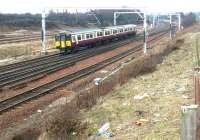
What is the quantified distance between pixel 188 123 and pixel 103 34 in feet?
162

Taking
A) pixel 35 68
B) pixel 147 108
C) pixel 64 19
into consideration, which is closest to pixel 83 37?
pixel 35 68

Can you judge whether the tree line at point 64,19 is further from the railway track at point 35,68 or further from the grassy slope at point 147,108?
the grassy slope at point 147,108

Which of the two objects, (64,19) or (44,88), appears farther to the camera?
(64,19)

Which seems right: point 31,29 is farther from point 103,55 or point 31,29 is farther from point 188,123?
point 188,123

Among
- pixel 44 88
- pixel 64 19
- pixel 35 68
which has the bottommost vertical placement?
pixel 44 88

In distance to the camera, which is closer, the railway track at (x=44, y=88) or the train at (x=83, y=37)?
the railway track at (x=44, y=88)

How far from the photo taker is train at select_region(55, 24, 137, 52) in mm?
47000

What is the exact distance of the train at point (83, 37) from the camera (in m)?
47.0

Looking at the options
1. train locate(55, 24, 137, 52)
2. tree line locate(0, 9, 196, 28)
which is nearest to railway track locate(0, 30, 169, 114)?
train locate(55, 24, 137, 52)

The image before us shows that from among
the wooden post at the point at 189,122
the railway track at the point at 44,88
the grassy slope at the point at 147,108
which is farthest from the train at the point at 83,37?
the wooden post at the point at 189,122

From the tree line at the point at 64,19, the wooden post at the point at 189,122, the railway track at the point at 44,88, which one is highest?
the tree line at the point at 64,19

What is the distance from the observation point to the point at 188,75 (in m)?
23.1

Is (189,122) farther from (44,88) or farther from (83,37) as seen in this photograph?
(83,37)

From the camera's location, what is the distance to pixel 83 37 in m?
49.8
